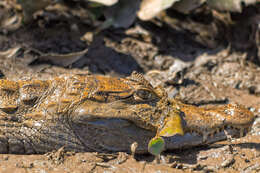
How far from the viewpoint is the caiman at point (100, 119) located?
3020 mm

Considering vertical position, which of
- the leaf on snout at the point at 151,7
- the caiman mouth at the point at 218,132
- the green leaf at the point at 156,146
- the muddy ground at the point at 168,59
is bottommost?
the green leaf at the point at 156,146

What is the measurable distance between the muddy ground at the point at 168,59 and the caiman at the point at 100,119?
0.22 metres

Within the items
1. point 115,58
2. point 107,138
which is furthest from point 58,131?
point 115,58

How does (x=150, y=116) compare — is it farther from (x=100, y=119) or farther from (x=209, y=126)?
(x=209, y=126)

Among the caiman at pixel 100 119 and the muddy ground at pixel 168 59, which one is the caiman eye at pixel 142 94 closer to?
the caiman at pixel 100 119

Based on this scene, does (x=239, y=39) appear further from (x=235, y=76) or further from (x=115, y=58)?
(x=115, y=58)

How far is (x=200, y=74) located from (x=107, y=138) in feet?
8.11

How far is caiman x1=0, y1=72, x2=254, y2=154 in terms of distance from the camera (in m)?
3.02

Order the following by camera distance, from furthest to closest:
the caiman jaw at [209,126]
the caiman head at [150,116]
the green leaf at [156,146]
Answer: the caiman jaw at [209,126] → the caiman head at [150,116] → the green leaf at [156,146]

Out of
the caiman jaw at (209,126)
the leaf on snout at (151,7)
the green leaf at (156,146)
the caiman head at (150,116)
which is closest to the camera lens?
the green leaf at (156,146)

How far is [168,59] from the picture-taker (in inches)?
209

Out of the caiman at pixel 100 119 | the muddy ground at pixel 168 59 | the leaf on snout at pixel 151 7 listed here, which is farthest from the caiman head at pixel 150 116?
the leaf on snout at pixel 151 7

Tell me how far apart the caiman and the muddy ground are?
8.6 inches

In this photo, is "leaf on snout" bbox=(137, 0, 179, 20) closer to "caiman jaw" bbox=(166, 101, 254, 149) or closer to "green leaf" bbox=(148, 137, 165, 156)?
"caiman jaw" bbox=(166, 101, 254, 149)
